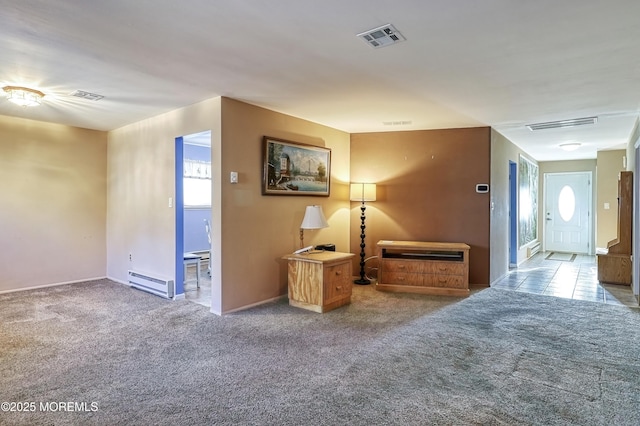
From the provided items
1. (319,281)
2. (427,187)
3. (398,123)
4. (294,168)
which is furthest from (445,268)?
(294,168)

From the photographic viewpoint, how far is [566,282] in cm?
579

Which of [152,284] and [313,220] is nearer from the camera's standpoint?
[313,220]

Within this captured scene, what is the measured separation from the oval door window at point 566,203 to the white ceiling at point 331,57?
4.82m

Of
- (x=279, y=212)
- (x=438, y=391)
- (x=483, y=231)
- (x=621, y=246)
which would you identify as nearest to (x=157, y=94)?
(x=279, y=212)

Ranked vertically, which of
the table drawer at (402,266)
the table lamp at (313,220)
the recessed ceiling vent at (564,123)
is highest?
the recessed ceiling vent at (564,123)

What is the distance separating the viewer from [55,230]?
18.1 ft

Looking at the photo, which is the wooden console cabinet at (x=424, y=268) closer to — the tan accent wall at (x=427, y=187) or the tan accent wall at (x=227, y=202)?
the tan accent wall at (x=427, y=187)

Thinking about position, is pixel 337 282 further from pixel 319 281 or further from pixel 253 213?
pixel 253 213

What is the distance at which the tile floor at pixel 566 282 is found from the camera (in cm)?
491

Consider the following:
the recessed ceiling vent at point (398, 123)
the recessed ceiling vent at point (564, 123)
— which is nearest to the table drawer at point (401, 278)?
the recessed ceiling vent at point (398, 123)

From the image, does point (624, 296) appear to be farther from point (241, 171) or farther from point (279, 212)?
point (241, 171)

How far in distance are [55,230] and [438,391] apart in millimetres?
5778

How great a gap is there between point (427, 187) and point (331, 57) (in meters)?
3.33

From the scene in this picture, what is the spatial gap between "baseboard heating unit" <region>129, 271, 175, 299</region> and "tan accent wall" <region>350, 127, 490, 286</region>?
293cm
